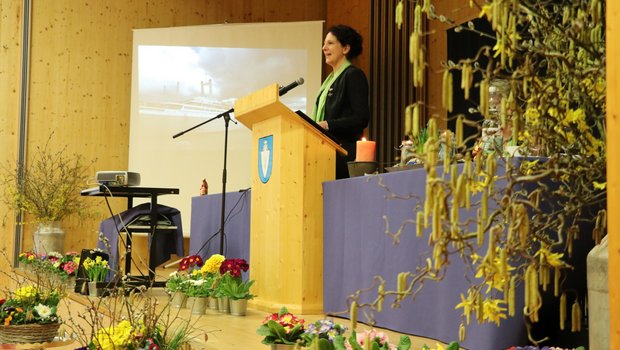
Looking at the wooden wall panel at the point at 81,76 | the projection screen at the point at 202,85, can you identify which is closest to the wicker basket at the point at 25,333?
the projection screen at the point at 202,85

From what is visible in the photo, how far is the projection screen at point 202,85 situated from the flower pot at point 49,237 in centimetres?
96

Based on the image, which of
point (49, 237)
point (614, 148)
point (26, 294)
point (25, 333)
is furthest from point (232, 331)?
point (49, 237)

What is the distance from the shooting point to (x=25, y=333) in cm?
385

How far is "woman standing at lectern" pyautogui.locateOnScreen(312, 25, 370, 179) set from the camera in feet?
13.5

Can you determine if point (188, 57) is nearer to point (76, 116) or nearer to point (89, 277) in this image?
point (76, 116)

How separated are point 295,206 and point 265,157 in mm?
368

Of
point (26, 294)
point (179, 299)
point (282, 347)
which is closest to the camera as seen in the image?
point (282, 347)

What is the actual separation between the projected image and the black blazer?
4374 mm

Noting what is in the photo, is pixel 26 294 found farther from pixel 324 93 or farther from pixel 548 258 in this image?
pixel 548 258

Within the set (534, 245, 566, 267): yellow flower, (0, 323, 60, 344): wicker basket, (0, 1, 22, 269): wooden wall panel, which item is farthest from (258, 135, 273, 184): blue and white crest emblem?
(0, 1, 22, 269): wooden wall panel

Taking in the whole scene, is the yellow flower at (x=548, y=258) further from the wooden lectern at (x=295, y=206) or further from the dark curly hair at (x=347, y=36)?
the dark curly hair at (x=347, y=36)

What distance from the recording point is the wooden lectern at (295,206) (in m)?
3.80

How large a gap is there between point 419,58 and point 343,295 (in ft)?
8.41

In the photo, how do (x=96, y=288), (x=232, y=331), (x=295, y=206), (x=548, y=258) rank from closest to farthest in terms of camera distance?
(x=548, y=258)
(x=232, y=331)
(x=295, y=206)
(x=96, y=288)
